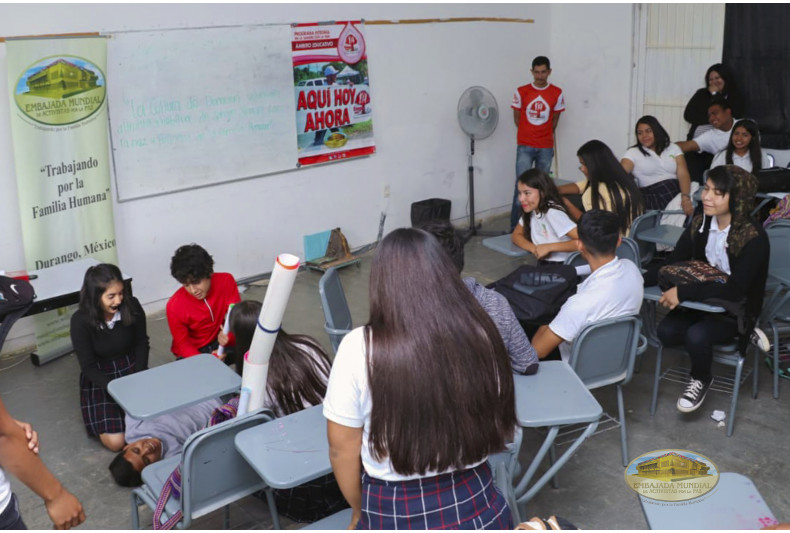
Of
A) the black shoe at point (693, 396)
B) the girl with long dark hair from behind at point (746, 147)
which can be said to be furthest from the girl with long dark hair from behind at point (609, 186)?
the girl with long dark hair from behind at point (746, 147)

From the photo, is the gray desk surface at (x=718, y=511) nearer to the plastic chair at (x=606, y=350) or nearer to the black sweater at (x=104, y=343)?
the plastic chair at (x=606, y=350)

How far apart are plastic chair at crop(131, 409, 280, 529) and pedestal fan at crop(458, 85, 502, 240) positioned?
4858mm

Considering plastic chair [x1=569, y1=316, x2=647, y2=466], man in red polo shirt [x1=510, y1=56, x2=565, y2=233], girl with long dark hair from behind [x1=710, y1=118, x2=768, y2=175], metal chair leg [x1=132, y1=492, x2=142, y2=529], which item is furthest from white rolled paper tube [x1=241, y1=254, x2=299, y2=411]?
man in red polo shirt [x1=510, y1=56, x2=565, y2=233]

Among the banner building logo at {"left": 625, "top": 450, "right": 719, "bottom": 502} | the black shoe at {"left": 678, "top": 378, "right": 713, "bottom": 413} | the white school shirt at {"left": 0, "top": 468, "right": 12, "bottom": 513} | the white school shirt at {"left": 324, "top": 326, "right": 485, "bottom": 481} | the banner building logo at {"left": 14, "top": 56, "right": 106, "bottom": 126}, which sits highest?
the banner building logo at {"left": 14, "top": 56, "right": 106, "bottom": 126}

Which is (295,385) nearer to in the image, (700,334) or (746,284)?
(700,334)

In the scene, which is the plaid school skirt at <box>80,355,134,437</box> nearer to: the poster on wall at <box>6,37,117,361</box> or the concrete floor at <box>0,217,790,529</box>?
the concrete floor at <box>0,217,790,529</box>

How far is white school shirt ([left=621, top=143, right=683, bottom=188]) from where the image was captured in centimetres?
569

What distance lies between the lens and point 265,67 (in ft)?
19.7

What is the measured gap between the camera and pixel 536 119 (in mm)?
7402

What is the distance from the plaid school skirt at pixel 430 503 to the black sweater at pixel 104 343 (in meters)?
2.35

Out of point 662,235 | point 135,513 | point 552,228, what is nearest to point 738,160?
point 662,235

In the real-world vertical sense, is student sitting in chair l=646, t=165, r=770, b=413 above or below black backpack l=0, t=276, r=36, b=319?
below

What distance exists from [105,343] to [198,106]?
239cm

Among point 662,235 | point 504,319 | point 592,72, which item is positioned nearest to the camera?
point 504,319
